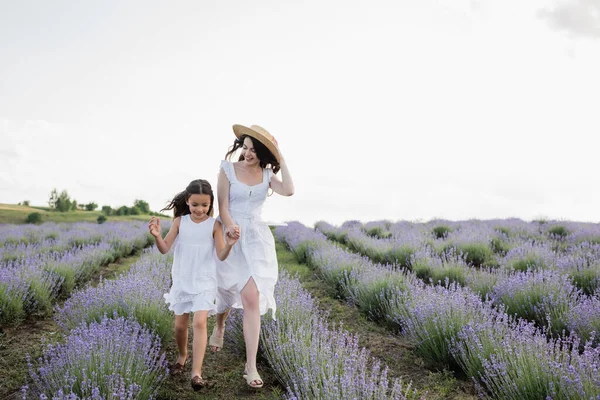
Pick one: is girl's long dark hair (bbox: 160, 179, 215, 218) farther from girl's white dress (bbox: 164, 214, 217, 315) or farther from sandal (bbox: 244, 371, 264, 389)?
sandal (bbox: 244, 371, 264, 389)

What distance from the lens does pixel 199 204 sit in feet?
11.3

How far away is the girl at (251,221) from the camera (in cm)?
340

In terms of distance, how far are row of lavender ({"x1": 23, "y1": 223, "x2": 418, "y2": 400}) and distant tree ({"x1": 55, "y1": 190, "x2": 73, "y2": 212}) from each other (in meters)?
26.5

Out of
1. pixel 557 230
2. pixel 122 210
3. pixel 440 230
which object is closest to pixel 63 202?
pixel 122 210

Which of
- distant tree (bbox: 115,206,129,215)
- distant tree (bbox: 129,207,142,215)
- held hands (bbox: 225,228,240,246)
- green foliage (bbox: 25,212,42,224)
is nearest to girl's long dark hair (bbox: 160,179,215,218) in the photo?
held hands (bbox: 225,228,240,246)

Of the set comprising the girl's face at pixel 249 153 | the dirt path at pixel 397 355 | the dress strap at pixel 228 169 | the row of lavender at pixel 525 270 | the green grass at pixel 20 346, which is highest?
the girl's face at pixel 249 153

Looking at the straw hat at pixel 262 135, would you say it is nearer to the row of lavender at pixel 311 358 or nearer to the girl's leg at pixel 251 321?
the girl's leg at pixel 251 321

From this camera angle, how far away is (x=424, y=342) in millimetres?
3969

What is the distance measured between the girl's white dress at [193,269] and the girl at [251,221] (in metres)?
0.15

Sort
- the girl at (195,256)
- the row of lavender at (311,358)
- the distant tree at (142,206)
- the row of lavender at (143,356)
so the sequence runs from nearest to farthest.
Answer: the row of lavender at (311,358), the row of lavender at (143,356), the girl at (195,256), the distant tree at (142,206)

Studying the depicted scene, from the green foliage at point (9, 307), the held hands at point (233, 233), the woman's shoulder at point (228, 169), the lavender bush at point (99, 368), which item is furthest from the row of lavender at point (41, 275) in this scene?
the held hands at point (233, 233)

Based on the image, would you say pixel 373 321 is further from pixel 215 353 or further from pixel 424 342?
pixel 215 353

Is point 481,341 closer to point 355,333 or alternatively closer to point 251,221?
point 355,333

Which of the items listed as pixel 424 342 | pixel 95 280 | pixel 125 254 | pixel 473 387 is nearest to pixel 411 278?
pixel 424 342
